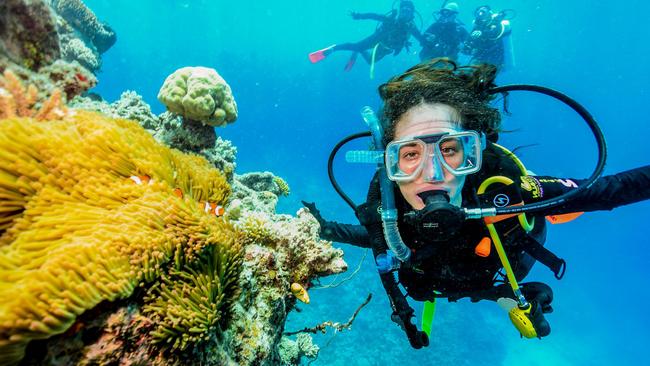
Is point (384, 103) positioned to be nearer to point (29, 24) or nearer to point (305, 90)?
point (29, 24)

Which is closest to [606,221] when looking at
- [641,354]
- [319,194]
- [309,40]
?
[641,354]

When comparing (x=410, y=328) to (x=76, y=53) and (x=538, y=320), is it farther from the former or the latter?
(x=76, y=53)

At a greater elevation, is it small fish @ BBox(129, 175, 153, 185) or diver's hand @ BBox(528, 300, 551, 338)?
diver's hand @ BBox(528, 300, 551, 338)

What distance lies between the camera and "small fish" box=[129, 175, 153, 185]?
182cm

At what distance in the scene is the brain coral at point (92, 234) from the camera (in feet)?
3.94

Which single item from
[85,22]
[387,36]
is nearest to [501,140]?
[387,36]

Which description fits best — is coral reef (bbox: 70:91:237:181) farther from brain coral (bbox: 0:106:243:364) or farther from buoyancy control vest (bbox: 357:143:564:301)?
brain coral (bbox: 0:106:243:364)

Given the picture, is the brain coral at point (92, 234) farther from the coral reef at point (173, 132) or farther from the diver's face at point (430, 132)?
the coral reef at point (173, 132)

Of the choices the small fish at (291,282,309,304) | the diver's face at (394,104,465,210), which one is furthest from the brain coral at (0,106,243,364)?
the diver's face at (394,104,465,210)

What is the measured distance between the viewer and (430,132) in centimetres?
315

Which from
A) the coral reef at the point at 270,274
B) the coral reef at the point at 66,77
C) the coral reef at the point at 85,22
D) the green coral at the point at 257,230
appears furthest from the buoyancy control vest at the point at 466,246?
the coral reef at the point at 85,22

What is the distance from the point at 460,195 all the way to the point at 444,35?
13.5m

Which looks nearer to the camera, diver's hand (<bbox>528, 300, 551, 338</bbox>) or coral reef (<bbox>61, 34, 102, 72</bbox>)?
diver's hand (<bbox>528, 300, 551, 338</bbox>)

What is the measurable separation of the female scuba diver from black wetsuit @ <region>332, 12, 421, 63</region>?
1365 cm
